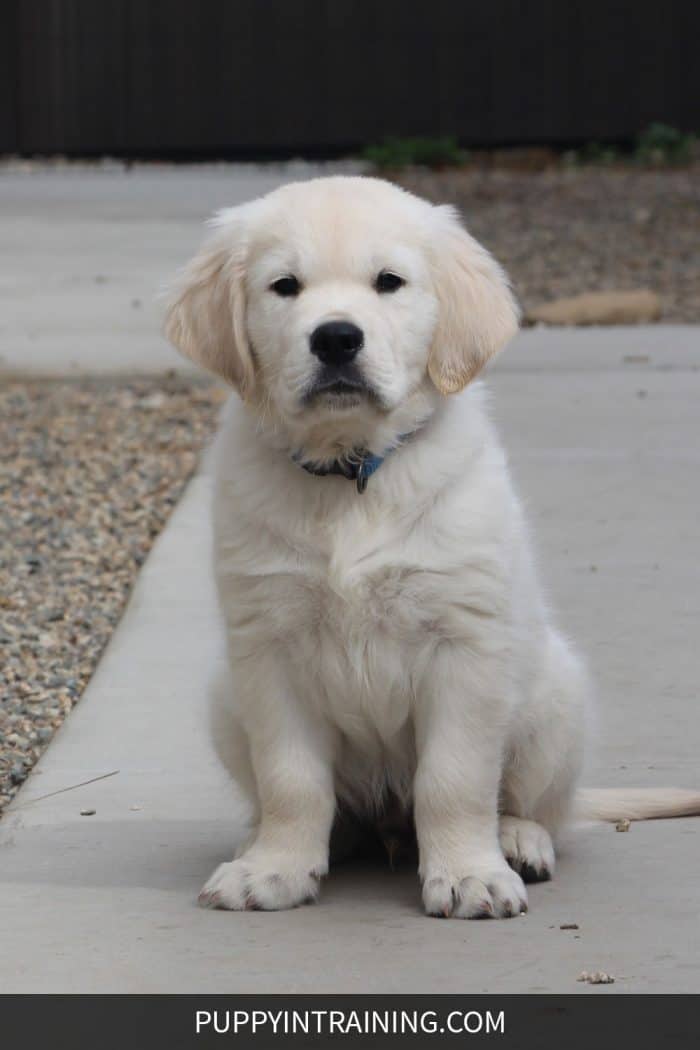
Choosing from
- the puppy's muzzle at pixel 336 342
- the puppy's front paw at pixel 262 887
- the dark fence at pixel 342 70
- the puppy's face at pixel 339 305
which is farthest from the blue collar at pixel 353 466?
the dark fence at pixel 342 70

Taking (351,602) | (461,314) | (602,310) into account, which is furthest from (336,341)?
(602,310)

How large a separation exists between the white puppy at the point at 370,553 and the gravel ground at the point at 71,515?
993 millimetres

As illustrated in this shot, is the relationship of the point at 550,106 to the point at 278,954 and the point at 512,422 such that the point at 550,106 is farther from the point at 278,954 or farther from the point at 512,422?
the point at 278,954

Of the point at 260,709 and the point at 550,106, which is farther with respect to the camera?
the point at 550,106

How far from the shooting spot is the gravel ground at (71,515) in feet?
15.9

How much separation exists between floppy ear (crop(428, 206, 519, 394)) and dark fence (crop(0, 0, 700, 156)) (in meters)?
15.1

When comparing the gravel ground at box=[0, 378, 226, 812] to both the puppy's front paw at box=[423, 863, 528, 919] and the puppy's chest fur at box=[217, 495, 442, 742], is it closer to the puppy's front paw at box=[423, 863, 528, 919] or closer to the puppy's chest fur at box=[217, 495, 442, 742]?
the puppy's chest fur at box=[217, 495, 442, 742]

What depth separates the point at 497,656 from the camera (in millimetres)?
3303

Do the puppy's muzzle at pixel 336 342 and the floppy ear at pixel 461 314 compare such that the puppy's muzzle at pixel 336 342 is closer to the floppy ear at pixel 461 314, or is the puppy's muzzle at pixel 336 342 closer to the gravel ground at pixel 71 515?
the floppy ear at pixel 461 314

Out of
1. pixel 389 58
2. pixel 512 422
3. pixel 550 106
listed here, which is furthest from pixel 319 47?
pixel 512 422

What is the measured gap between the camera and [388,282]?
3355mm

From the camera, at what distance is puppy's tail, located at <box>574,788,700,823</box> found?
3740mm

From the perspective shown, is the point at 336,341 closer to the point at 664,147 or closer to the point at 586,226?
the point at 586,226
